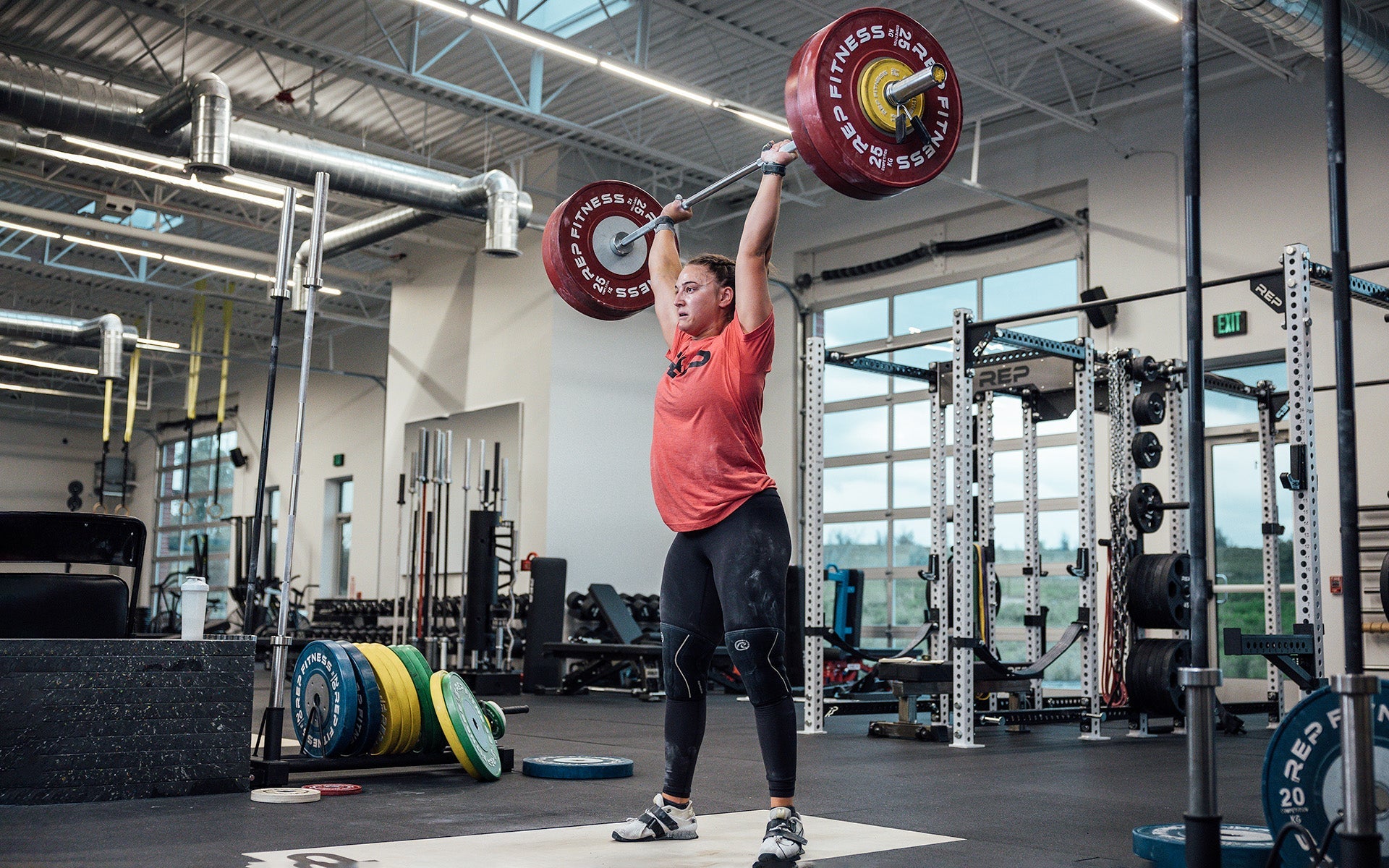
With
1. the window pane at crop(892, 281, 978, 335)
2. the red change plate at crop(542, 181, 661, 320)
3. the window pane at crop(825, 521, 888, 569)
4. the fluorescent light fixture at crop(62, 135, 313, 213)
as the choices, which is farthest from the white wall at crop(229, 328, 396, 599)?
the red change plate at crop(542, 181, 661, 320)

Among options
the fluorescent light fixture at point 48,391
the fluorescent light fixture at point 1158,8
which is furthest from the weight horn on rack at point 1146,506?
the fluorescent light fixture at point 48,391

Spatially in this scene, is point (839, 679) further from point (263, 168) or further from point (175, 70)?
point (175, 70)

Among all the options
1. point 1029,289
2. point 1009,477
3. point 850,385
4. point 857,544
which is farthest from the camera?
point 850,385

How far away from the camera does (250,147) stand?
7367 millimetres

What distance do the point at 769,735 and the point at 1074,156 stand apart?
7844 mm

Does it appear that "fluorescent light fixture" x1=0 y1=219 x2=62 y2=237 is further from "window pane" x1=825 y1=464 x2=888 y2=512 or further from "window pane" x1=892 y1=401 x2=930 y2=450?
"window pane" x1=892 y1=401 x2=930 y2=450

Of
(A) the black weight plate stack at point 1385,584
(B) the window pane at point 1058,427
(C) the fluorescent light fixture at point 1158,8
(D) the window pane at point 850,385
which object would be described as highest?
(C) the fluorescent light fixture at point 1158,8

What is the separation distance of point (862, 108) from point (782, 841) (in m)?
1.44

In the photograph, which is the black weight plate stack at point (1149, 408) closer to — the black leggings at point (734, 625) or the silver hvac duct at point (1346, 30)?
the silver hvac duct at point (1346, 30)

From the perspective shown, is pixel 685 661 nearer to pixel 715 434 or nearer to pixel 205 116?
pixel 715 434

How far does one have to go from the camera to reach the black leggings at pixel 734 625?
2.25 meters

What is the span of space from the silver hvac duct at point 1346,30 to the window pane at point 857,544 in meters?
5.14

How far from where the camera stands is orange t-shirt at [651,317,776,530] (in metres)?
2.33

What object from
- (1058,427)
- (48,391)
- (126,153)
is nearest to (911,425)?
(1058,427)
